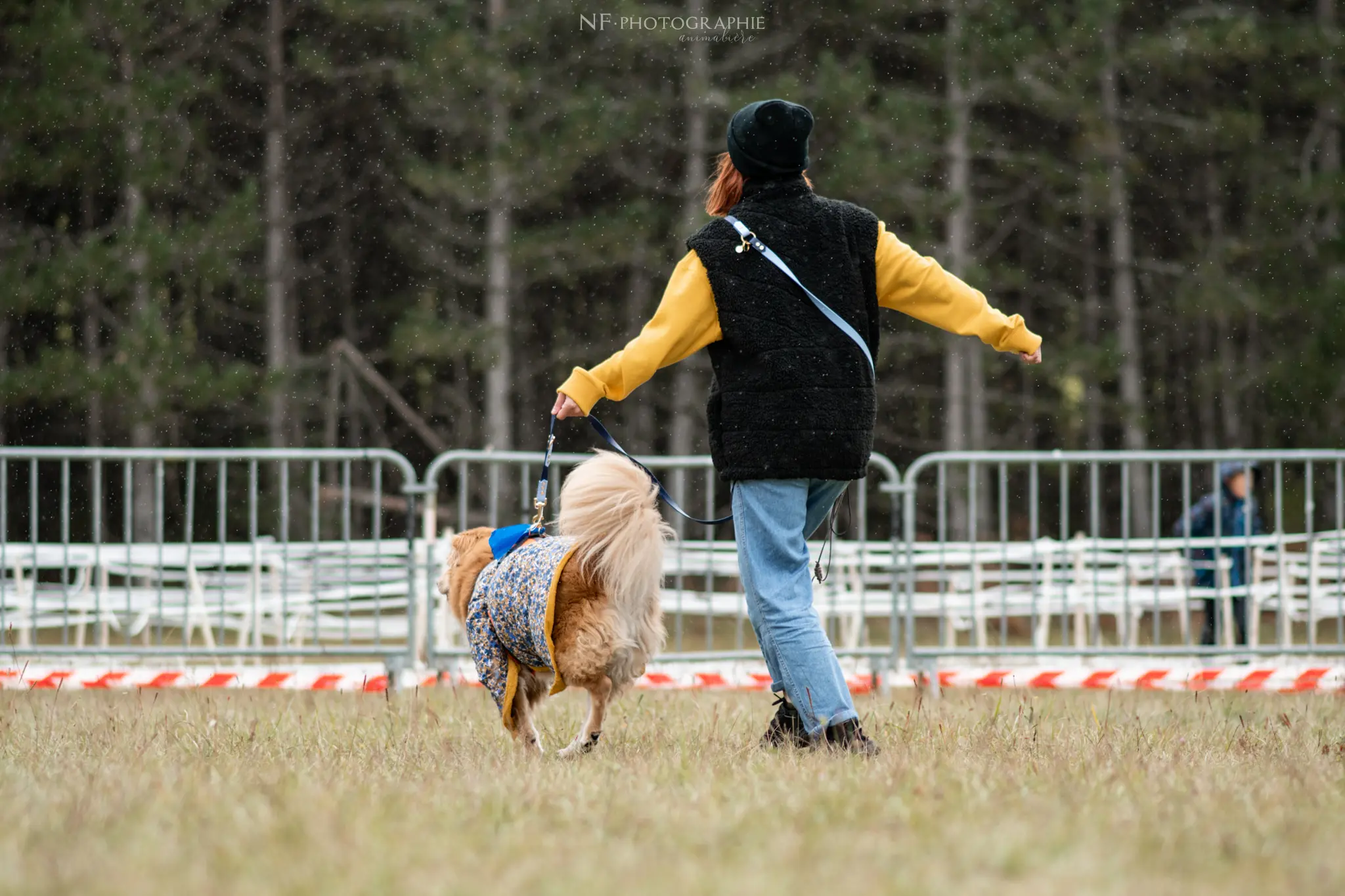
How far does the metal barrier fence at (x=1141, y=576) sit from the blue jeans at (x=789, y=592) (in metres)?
3.16

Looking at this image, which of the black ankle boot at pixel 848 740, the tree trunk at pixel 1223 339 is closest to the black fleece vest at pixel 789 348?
the black ankle boot at pixel 848 740

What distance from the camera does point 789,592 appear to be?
464cm

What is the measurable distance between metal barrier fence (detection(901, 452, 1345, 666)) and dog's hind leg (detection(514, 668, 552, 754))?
3359 millimetres

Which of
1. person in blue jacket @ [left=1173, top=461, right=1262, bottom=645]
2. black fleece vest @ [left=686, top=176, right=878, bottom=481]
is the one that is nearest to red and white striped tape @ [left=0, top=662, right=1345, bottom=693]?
person in blue jacket @ [left=1173, top=461, right=1262, bottom=645]

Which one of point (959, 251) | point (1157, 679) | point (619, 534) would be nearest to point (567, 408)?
point (619, 534)

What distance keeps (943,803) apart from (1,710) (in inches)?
168

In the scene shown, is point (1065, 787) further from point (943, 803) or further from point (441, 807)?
point (441, 807)

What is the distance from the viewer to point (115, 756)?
14.7 feet

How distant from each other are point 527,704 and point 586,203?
18.2 metres

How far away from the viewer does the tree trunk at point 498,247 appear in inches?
757

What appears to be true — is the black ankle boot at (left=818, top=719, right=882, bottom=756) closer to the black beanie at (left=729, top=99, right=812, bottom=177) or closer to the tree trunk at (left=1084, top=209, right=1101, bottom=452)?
the black beanie at (left=729, top=99, right=812, bottom=177)

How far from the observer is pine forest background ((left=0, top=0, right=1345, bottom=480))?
1891cm

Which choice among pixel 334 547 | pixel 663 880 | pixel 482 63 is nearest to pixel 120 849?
pixel 663 880

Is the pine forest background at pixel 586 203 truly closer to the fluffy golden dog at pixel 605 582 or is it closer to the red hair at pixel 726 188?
the red hair at pixel 726 188
